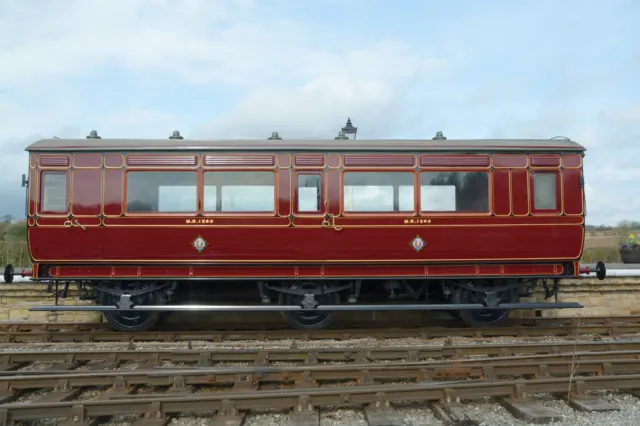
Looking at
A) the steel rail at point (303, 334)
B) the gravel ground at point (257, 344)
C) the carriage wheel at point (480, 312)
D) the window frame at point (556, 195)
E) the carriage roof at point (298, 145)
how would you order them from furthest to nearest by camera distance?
the carriage wheel at point (480, 312) → the window frame at point (556, 195) → the carriage roof at point (298, 145) → the steel rail at point (303, 334) → the gravel ground at point (257, 344)

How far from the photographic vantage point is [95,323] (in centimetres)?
879

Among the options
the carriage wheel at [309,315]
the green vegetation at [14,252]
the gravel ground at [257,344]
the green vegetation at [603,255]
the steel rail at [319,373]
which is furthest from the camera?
the green vegetation at [603,255]

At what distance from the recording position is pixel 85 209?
7770mm

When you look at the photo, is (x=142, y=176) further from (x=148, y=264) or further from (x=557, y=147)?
(x=557, y=147)

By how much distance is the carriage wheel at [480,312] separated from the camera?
826 cm

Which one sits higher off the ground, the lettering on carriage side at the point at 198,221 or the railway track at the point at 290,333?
the lettering on carriage side at the point at 198,221

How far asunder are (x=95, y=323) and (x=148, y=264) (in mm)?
2152

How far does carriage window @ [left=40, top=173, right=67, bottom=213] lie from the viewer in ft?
25.6

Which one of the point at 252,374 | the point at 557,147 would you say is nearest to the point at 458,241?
the point at 557,147

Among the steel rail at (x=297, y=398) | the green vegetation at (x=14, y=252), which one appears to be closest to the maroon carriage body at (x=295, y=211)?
the steel rail at (x=297, y=398)

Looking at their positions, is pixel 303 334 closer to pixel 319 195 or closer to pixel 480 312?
pixel 319 195

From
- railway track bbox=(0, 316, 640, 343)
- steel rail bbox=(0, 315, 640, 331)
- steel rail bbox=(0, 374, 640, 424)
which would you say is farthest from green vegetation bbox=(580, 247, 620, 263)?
steel rail bbox=(0, 374, 640, 424)

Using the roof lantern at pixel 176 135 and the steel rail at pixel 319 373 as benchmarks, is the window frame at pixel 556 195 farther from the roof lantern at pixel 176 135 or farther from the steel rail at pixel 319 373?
the roof lantern at pixel 176 135

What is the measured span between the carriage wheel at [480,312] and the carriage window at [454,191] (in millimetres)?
1575
